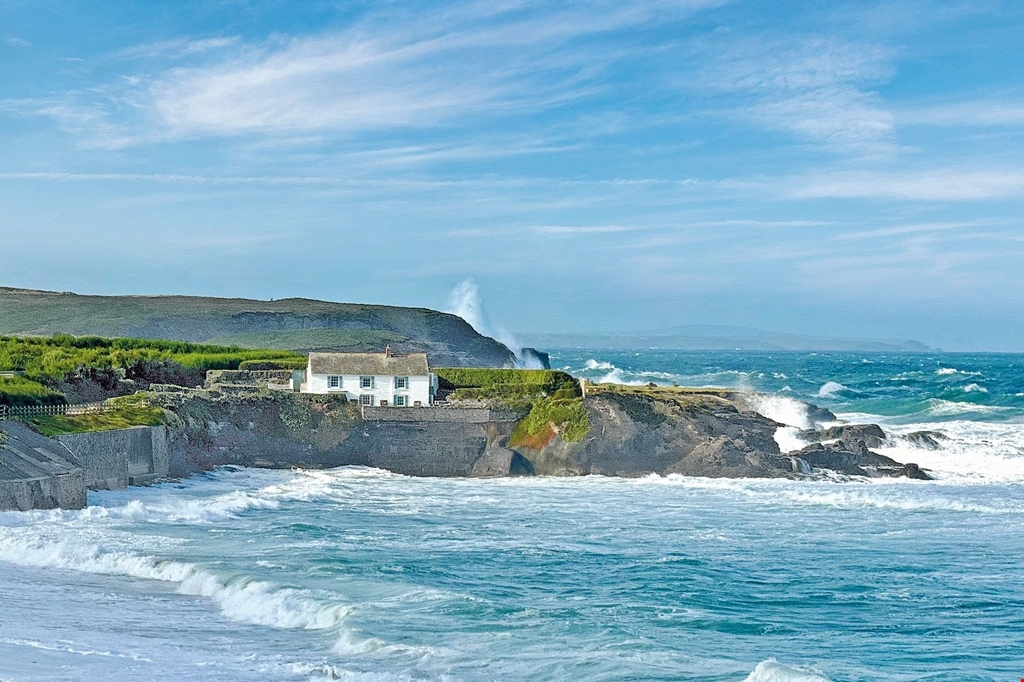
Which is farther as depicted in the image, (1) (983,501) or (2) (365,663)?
(1) (983,501)

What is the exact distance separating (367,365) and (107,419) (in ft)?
46.4

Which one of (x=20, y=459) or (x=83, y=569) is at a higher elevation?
(x=20, y=459)

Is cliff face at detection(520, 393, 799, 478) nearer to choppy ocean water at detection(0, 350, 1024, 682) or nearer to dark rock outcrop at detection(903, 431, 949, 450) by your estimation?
choppy ocean water at detection(0, 350, 1024, 682)

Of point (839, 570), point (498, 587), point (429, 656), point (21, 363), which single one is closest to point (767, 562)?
point (839, 570)

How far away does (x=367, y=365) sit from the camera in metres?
52.4

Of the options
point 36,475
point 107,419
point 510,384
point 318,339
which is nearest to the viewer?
point 36,475

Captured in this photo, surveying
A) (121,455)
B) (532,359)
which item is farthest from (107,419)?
(532,359)

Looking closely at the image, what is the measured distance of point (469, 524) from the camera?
112ft

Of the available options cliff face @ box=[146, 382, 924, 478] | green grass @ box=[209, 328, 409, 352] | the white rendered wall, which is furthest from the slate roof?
green grass @ box=[209, 328, 409, 352]

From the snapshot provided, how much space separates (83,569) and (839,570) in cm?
1811

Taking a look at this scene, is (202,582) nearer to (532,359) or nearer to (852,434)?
A: (852,434)

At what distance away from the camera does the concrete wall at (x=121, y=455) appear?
37906mm

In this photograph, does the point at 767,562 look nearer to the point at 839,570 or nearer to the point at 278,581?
the point at 839,570

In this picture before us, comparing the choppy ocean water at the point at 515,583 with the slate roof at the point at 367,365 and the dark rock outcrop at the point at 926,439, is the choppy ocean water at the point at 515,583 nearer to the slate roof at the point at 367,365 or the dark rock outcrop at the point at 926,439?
the slate roof at the point at 367,365
